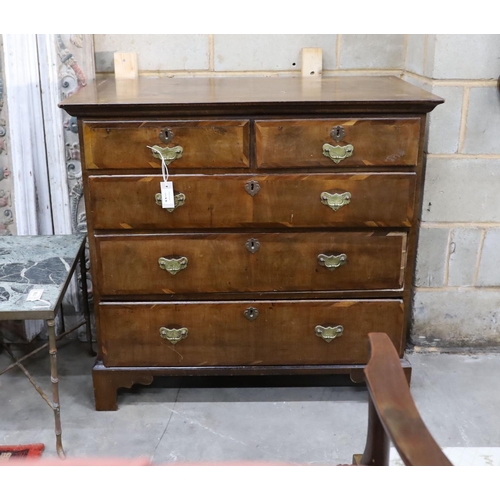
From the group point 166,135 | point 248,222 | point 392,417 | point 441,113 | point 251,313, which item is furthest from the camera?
point 441,113

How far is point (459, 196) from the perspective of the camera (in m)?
2.93

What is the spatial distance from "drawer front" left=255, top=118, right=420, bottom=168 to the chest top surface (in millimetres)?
48

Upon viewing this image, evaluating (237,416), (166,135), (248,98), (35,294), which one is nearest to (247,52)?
(248,98)

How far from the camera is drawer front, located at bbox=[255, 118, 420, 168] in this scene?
2.30m

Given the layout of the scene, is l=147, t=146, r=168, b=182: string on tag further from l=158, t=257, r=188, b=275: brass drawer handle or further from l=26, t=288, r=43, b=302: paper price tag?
l=26, t=288, r=43, b=302: paper price tag

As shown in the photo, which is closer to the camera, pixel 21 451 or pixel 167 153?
pixel 167 153

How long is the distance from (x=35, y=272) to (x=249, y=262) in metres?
0.81

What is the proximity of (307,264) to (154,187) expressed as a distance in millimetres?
639

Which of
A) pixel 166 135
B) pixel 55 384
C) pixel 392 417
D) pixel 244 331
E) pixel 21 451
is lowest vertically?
pixel 21 451

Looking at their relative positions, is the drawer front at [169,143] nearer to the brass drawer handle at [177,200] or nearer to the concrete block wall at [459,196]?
the brass drawer handle at [177,200]

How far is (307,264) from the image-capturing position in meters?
2.48

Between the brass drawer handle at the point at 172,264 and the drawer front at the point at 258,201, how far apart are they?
13cm

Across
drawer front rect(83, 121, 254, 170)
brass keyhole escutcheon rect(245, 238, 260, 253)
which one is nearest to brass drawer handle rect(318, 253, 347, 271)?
brass keyhole escutcheon rect(245, 238, 260, 253)

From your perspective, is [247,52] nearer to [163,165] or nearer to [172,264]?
[163,165]
